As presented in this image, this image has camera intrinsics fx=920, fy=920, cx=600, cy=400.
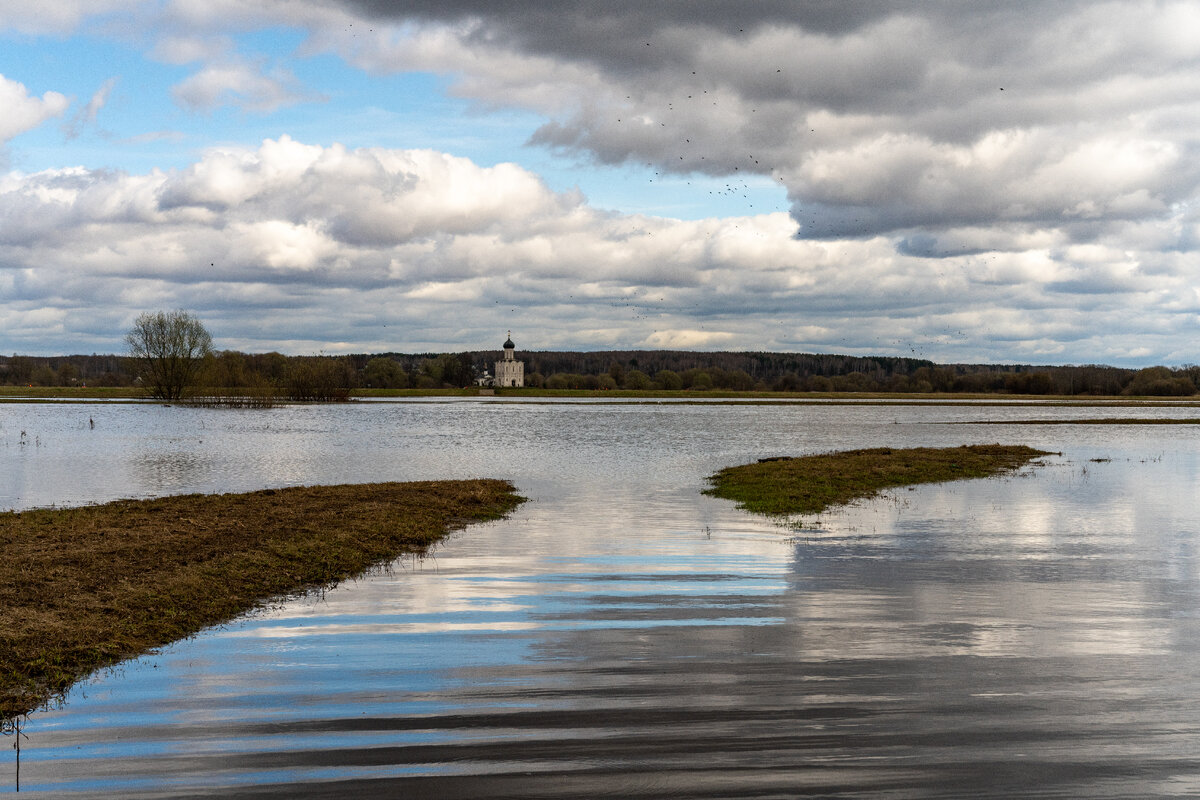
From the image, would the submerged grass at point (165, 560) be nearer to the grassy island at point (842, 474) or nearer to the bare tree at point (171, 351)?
the grassy island at point (842, 474)

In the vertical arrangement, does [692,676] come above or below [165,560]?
below

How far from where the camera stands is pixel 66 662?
1059 cm

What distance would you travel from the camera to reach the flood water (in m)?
7.58

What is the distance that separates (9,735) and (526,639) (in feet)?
18.6

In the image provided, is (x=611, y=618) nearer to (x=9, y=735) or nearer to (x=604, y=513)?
(x=9, y=735)

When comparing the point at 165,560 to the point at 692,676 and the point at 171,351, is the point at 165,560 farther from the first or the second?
the point at 171,351

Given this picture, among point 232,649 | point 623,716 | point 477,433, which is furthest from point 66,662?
point 477,433

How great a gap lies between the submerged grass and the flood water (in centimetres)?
71

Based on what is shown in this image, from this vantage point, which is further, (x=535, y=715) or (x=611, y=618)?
(x=611, y=618)

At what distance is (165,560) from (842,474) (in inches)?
981

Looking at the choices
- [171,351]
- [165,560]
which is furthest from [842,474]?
[171,351]

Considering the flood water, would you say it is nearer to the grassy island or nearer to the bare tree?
the grassy island

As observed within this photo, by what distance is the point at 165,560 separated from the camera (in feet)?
53.0

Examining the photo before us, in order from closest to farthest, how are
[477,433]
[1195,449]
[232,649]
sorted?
1. [232,649]
2. [1195,449]
3. [477,433]
